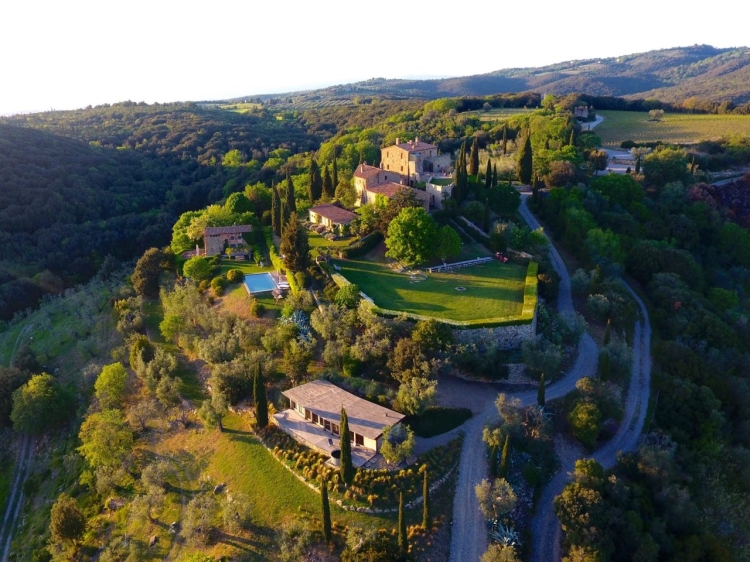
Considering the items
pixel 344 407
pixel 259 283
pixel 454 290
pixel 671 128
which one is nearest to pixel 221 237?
pixel 259 283

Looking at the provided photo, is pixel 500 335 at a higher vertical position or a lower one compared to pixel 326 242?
lower

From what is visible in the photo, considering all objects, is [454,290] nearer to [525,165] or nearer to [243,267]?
[243,267]

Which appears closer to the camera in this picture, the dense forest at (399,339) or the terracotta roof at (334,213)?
the dense forest at (399,339)

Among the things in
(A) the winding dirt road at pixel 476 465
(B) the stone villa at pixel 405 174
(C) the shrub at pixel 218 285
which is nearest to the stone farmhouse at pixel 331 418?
(A) the winding dirt road at pixel 476 465

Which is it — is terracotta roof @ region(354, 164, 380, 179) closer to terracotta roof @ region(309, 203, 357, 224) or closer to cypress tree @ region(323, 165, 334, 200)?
terracotta roof @ region(309, 203, 357, 224)

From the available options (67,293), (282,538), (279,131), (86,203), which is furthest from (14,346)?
(279,131)

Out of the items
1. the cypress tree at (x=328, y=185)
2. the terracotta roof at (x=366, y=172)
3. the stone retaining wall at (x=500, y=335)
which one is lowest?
the stone retaining wall at (x=500, y=335)

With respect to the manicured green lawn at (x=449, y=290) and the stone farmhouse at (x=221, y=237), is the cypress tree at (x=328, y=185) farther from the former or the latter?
the manicured green lawn at (x=449, y=290)

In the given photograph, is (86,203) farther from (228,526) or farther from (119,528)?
(228,526)
